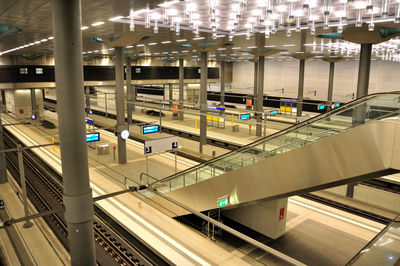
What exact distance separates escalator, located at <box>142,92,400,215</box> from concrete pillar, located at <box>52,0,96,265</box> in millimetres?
2851

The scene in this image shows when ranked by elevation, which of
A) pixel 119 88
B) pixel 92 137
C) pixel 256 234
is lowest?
pixel 256 234

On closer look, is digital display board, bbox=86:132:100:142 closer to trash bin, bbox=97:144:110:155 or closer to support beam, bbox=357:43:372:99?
trash bin, bbox=97:144:110:155

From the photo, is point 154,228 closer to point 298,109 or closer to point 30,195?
point 30,195

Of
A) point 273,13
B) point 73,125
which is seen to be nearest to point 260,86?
point 273,13

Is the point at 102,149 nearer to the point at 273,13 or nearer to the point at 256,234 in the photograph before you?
the point at 256,234

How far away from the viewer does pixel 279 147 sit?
8.92 metres

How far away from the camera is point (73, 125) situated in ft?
13.8

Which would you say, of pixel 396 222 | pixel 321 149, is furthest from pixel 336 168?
pixel 396 222

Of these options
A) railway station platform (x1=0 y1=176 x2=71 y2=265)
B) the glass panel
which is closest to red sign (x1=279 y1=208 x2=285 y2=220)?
the glass panel

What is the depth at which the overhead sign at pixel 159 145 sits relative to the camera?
1442cm

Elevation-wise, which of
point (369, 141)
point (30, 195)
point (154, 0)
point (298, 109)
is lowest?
point (30, 195)

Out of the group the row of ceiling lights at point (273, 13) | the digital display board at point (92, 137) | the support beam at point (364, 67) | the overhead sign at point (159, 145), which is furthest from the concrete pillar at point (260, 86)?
the digital display board at point (92, 137)

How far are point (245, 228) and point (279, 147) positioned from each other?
5029mm

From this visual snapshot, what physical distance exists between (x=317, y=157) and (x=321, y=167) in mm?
260
